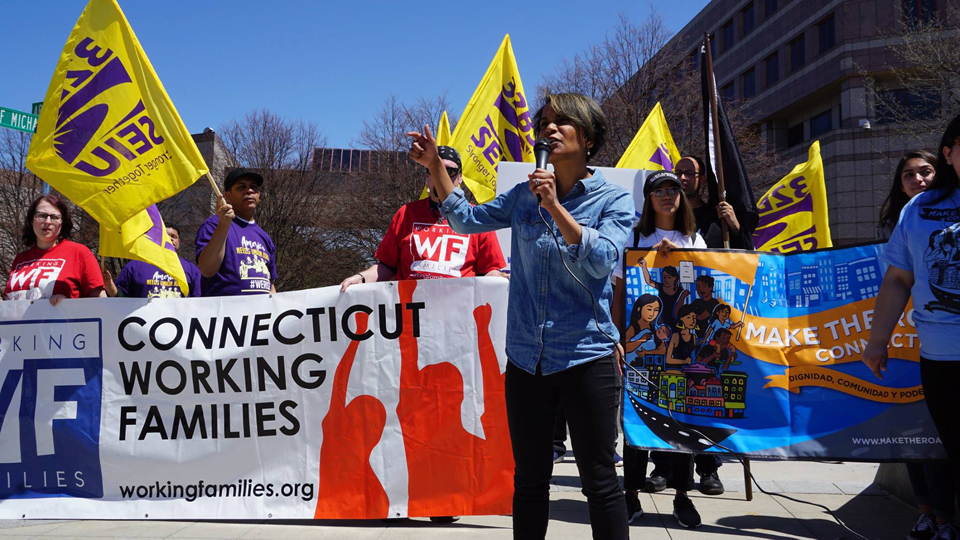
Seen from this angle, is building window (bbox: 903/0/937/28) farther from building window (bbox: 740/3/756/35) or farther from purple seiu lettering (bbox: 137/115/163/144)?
purple seiu lettering (bbox: 137/115/163/144)

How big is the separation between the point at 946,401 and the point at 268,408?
3.48 meters

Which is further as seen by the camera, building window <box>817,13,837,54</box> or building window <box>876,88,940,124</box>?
building window <box>817,13,837,54</box>

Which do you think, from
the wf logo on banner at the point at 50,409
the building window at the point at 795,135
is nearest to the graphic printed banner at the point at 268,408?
the wf logo on banner at the point at 50,409

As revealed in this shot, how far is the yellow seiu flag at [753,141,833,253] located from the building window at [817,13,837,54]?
89.8 ft

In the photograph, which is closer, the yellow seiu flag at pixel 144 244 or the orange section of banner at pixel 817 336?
the orange section of banner at pixel 817 336

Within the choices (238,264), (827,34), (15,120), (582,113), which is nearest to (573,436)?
(582,113)

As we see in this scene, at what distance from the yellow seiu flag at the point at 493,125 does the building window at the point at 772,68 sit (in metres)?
31.3

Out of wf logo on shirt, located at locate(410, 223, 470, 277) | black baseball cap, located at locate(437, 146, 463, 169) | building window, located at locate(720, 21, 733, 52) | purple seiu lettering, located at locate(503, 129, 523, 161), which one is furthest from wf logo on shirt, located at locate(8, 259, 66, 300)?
building window, located at locate(720, 21, 733, 52)

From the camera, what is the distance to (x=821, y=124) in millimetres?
33000

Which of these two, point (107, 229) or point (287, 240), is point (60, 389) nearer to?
point (107, 229)

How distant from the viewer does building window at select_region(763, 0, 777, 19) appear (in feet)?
116

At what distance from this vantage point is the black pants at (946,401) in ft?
9.90

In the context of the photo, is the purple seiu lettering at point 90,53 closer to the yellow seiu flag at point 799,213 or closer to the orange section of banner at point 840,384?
the orange section of banner at point 840,384

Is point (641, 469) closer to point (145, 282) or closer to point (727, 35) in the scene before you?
point (145, 282)
